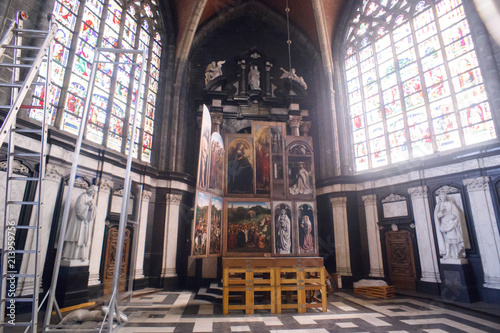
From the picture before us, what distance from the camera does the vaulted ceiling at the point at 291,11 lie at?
12188 mm

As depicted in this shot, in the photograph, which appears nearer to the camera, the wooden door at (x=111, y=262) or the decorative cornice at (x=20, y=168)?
the decorative cornice at (x=20, y=168)

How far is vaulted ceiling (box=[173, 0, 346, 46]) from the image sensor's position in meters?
12.2

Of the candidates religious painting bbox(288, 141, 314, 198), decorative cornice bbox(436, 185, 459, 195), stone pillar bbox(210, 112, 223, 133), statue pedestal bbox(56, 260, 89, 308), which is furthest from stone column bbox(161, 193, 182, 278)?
decorative cornice bbox(436, 185, 459, 195)

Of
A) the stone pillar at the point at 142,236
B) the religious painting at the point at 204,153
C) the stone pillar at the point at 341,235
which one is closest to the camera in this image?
the religious painting at the point at 204,153

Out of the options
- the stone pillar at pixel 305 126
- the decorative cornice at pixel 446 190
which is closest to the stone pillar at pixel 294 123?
the stone pillar at pixel 305 126

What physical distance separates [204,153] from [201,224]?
179 cm

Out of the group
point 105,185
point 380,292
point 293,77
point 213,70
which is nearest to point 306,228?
point 380,292

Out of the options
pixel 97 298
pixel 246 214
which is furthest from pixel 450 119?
pixel 97 298

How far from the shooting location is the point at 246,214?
9234 millimetres

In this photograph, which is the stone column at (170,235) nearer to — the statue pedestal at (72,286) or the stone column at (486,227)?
the statue pedestal at (72,286)

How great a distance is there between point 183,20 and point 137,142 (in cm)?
583

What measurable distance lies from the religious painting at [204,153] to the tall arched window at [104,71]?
64.6 inches

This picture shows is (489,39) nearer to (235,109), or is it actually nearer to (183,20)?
(235,109)

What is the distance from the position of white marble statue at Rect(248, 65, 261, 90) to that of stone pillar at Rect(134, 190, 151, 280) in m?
6.43
